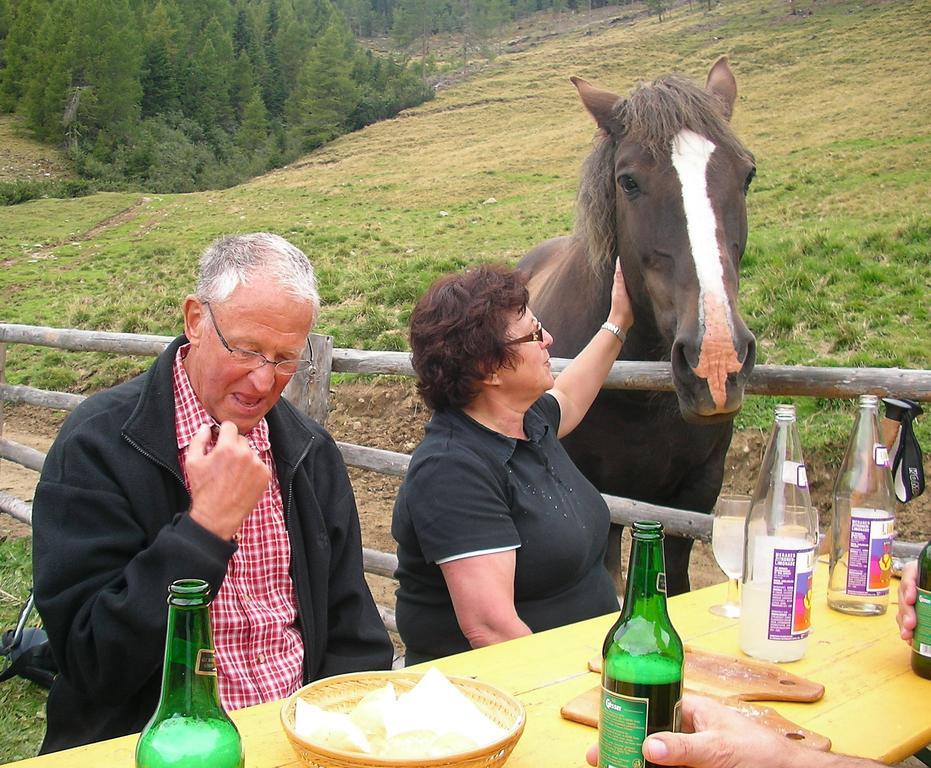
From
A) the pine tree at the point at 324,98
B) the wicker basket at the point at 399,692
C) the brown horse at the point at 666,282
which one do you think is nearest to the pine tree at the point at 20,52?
the pine tree at the point at 324,98

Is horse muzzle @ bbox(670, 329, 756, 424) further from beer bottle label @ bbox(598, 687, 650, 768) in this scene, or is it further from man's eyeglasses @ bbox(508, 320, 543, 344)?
beer bottle label @ bbox(598, 687, 650, 768)

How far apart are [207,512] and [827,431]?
17.6ft

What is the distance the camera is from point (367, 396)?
835cm

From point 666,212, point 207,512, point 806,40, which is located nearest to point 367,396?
point 666,212

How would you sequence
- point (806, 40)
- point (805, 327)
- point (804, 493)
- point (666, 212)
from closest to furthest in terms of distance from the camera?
point (804, 493), point (666, 212), point (805, 327), point (806, 40)

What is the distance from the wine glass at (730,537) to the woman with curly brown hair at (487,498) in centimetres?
38

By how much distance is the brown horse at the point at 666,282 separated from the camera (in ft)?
9.28

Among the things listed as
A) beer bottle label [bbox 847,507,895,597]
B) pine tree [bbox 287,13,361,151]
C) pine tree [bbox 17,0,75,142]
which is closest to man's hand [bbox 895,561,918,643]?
beer bottle label [bbox 847,507,895,597]

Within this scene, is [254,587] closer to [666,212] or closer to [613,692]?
[613,692]

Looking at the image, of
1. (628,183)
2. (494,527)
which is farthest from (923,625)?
(628,183)

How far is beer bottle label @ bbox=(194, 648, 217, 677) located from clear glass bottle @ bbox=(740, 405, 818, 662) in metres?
1.05

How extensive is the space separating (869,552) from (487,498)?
846 mm

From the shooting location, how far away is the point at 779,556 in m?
1.68

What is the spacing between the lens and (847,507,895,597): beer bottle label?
1933 mm
